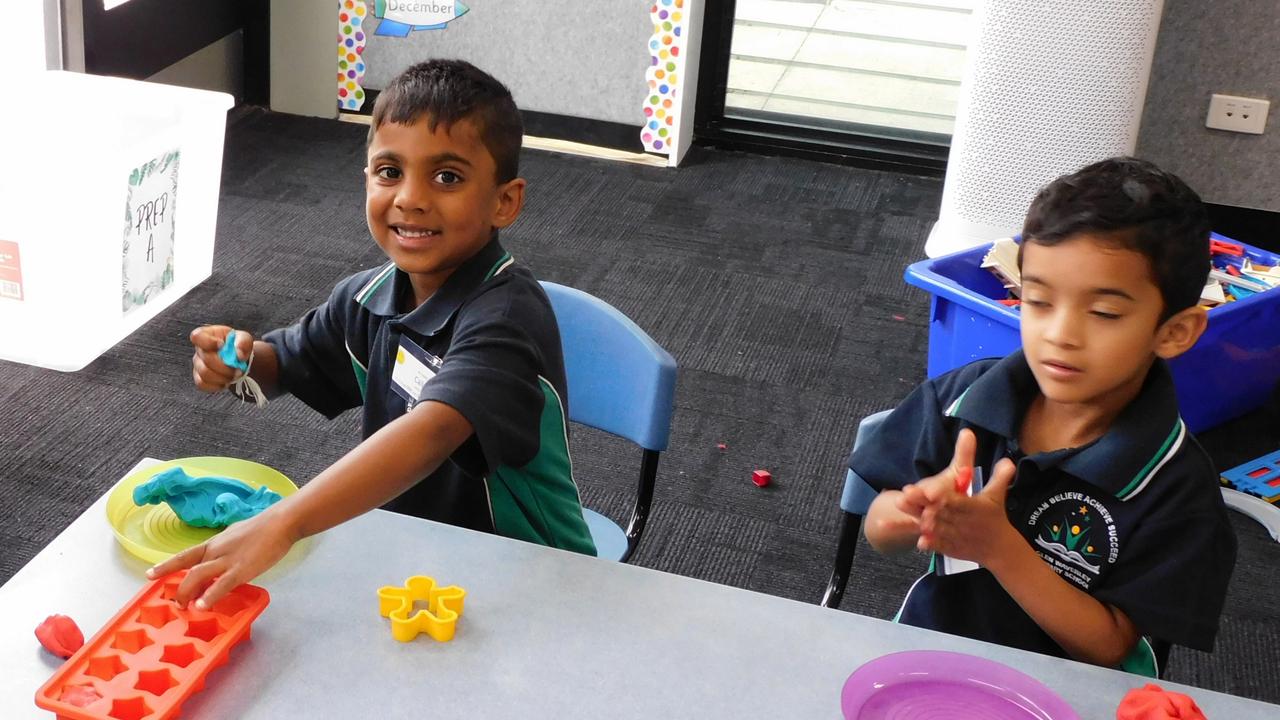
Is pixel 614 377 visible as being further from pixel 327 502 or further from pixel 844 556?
pixel 327 502

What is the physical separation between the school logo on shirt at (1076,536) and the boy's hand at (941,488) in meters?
0.21

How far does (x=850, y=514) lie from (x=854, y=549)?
0.04 metres

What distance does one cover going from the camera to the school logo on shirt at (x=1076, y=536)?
1045mm

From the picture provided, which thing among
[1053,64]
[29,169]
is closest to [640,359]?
[29,169]

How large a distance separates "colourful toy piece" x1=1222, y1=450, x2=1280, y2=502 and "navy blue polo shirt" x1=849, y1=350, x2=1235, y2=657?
50.1 inches

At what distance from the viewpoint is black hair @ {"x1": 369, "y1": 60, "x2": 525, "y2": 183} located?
114cm

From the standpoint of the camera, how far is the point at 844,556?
133 centimetres

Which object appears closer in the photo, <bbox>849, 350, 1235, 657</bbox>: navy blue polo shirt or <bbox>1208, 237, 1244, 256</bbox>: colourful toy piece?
<bbox>849, 350, 1235, 657</bbox>: navy blue polo shirt

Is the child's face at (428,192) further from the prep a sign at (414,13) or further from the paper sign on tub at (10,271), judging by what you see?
the prep a sign at (414,13)

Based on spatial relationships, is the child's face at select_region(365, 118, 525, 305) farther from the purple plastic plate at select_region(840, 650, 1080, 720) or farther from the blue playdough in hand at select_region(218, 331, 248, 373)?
the purple plastic plate at select_region(840, 650, 1080, 720)

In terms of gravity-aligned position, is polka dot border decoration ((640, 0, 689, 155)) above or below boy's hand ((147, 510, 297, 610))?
below

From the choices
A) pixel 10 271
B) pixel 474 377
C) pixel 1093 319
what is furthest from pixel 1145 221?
pixel 10 271

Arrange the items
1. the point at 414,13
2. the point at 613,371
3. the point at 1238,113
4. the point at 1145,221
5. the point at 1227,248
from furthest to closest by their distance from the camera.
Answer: the point at 414,13
the point at 1238,113
the point at 1227,248
the point at 613,371
the point at 1145,221

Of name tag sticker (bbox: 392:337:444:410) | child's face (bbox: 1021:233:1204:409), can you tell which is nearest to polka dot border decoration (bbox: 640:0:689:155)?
name tag sticker (bbox: 392:337:444:410)
